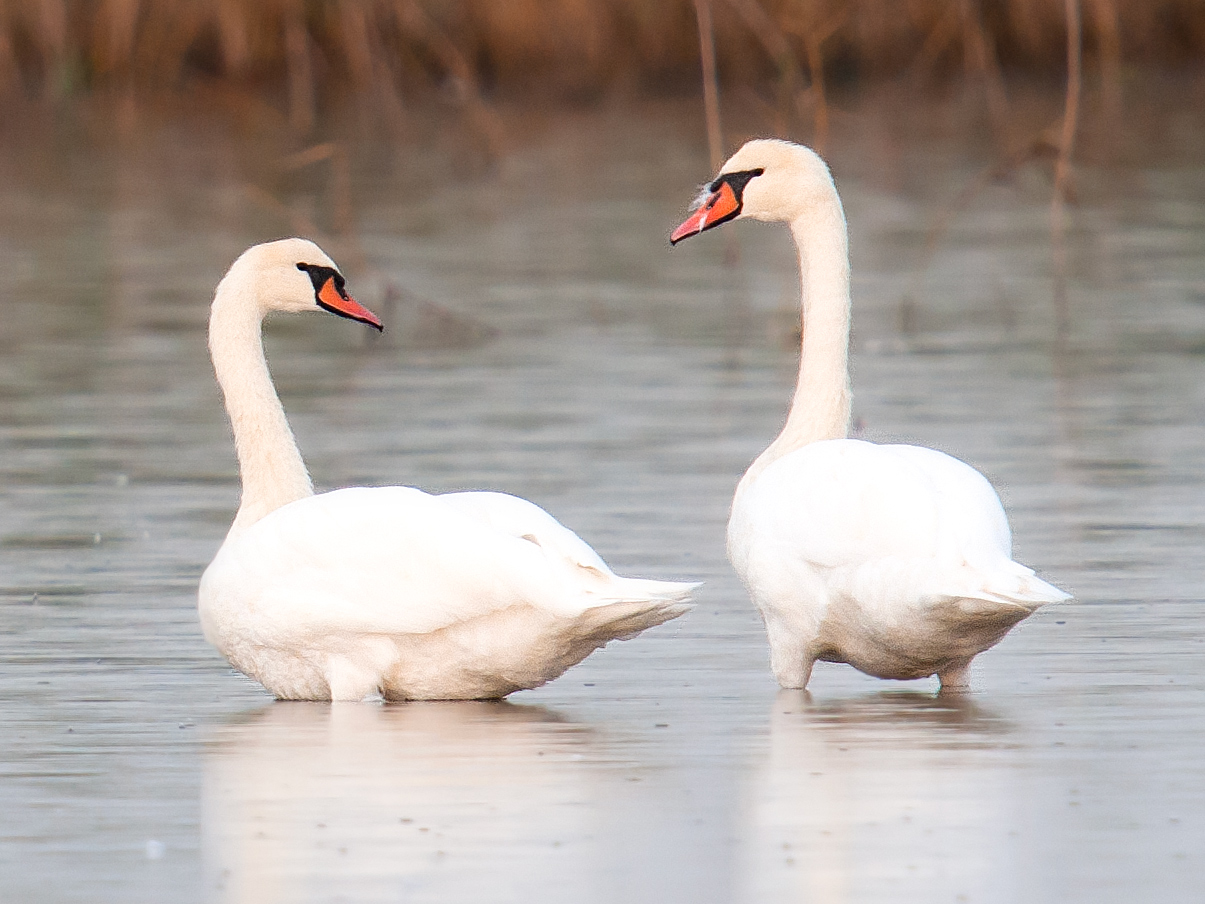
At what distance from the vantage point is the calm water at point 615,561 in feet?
16.9

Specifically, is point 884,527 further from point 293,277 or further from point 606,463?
point 606,463

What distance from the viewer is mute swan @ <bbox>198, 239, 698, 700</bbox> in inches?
261

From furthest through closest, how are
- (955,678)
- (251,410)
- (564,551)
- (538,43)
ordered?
(538,43) → (251,410) → (955,678) → (564,551)

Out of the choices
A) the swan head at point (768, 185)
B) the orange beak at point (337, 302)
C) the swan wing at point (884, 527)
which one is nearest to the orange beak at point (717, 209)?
the swan head at point (768, 185)

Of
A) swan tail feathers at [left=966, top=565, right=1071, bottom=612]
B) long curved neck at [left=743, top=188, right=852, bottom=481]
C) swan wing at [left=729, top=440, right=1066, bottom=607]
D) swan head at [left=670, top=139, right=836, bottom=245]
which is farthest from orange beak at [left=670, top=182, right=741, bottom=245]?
swan tail feathers at [left=966, top=565, right=1071, bottom=612]

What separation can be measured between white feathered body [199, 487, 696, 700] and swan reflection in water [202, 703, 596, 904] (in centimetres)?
11

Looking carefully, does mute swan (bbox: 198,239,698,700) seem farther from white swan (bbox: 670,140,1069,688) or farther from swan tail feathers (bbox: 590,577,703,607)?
white swan (bbox: 670,140,1069,688)

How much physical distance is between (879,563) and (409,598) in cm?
115

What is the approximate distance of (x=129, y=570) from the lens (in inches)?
341

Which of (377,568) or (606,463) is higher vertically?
(377,568)

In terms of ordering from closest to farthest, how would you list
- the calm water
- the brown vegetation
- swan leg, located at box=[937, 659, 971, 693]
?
the calm water → swan leg, located at box=[937, 659, 971, 693] → the brown vegetation

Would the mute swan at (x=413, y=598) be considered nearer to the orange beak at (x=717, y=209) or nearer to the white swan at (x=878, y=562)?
the white swan at (x=878, y=562)

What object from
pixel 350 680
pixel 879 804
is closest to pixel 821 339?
pixel 350 680

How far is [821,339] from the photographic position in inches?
321
